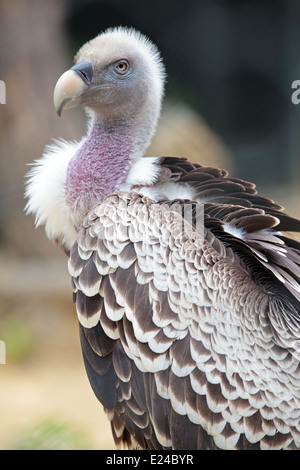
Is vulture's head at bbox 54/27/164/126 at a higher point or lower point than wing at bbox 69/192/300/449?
higher

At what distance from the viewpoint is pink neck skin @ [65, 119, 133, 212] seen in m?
3.06

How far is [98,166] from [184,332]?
0.88 metres

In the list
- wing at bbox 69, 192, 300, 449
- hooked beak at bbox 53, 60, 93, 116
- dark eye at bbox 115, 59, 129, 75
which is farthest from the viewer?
dark eye at bbox 115, 59, 129, 75

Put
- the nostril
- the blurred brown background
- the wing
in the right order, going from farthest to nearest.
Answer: the blurred brown background < the nostril < the wing

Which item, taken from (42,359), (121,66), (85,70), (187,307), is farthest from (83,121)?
(187,307)

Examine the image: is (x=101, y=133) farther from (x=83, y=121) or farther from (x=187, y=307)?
(x=83, y=121)

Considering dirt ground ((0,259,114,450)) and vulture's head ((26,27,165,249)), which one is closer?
vulture's head ((26,27,165,249))

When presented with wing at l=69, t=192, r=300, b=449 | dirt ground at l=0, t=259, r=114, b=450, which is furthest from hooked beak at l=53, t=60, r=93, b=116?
dirt ground at l=0, t=259, r=114, b=450

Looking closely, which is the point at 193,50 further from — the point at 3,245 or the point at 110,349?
the point at 110,349

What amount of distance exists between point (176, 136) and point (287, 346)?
4757 mm

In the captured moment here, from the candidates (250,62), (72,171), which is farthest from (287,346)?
(250,62)

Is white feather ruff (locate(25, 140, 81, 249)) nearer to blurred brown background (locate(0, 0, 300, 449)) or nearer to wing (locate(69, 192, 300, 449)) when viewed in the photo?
wing (locate(69, 192, 300, 449))

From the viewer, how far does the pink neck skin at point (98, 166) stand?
3.06 m

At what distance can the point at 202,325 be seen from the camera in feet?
8.47
